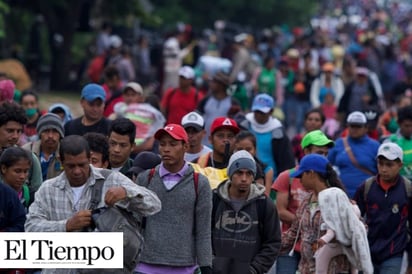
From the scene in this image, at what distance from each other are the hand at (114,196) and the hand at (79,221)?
0.46ft

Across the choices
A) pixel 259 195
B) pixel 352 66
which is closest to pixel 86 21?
pixel 352 66

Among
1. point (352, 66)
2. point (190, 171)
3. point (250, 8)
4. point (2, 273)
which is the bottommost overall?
point (2, 273)

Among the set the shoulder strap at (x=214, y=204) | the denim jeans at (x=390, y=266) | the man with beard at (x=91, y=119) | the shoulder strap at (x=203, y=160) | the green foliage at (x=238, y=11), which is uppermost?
the green foliage at (x=238, y=11)

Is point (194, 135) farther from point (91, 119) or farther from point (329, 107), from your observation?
point (329, 107)

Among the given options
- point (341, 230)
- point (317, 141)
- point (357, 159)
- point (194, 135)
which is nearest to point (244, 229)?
point (341, 230)

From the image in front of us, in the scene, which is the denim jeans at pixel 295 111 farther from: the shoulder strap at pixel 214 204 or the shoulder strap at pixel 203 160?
the shoulder strap at pixel 214 204

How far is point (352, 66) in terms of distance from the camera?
2320 cm

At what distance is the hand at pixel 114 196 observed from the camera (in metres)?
8.15

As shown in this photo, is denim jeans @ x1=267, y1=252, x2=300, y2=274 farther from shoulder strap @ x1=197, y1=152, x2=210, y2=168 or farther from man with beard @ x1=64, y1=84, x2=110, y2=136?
man with beard @ x1=64, y1=84, x2=110, y2=136

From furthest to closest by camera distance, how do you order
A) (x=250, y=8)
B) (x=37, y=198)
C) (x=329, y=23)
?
1. (x=329, y=23)
2. (x=250, y=8)
3. (x=37, y=198)

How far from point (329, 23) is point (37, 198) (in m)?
51.3

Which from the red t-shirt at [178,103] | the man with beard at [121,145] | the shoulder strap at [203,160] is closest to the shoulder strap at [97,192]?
the man with beard at [121,145]

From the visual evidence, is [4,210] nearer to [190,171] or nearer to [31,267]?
[31,267]

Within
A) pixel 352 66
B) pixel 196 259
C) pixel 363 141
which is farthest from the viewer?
pixel 352 66
